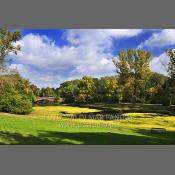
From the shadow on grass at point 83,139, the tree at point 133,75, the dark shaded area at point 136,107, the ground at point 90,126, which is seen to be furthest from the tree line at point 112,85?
the shadow on grass at point 83,139

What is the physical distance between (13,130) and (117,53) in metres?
5.04

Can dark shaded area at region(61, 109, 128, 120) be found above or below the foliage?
below

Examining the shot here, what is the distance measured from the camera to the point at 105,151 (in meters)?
14.4

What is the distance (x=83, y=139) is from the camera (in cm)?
1541

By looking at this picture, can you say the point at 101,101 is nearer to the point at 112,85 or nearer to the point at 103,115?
the point at 103,115

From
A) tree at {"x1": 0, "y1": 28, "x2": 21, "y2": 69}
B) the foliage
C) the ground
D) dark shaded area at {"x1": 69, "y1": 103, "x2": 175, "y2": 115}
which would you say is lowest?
the ground

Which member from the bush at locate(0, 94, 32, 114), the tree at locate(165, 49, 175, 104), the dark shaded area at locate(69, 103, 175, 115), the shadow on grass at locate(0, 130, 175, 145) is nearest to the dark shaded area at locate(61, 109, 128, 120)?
the dark shaded area at locate(69, 103, 175, 115)

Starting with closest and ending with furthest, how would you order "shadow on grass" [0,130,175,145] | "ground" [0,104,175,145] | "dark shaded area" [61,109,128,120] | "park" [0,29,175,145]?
"shadow on grass" [0,130,175,145], "ground" [0,104,175,145], "park" [0,29,175,145], "dark shaded area" [61,109,128,120]

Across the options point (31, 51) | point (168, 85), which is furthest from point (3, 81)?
point (168, 85)

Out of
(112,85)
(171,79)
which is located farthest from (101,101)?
(171,79)

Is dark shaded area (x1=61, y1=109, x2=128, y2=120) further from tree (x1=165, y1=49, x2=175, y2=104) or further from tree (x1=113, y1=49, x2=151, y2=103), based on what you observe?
tree (x1=165, y1=49, x2=175, y2=104)

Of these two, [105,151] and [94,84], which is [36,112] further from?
[105,151]

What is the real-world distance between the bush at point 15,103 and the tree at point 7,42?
1.36 metres

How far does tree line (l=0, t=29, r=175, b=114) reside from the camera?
16.2 metres
